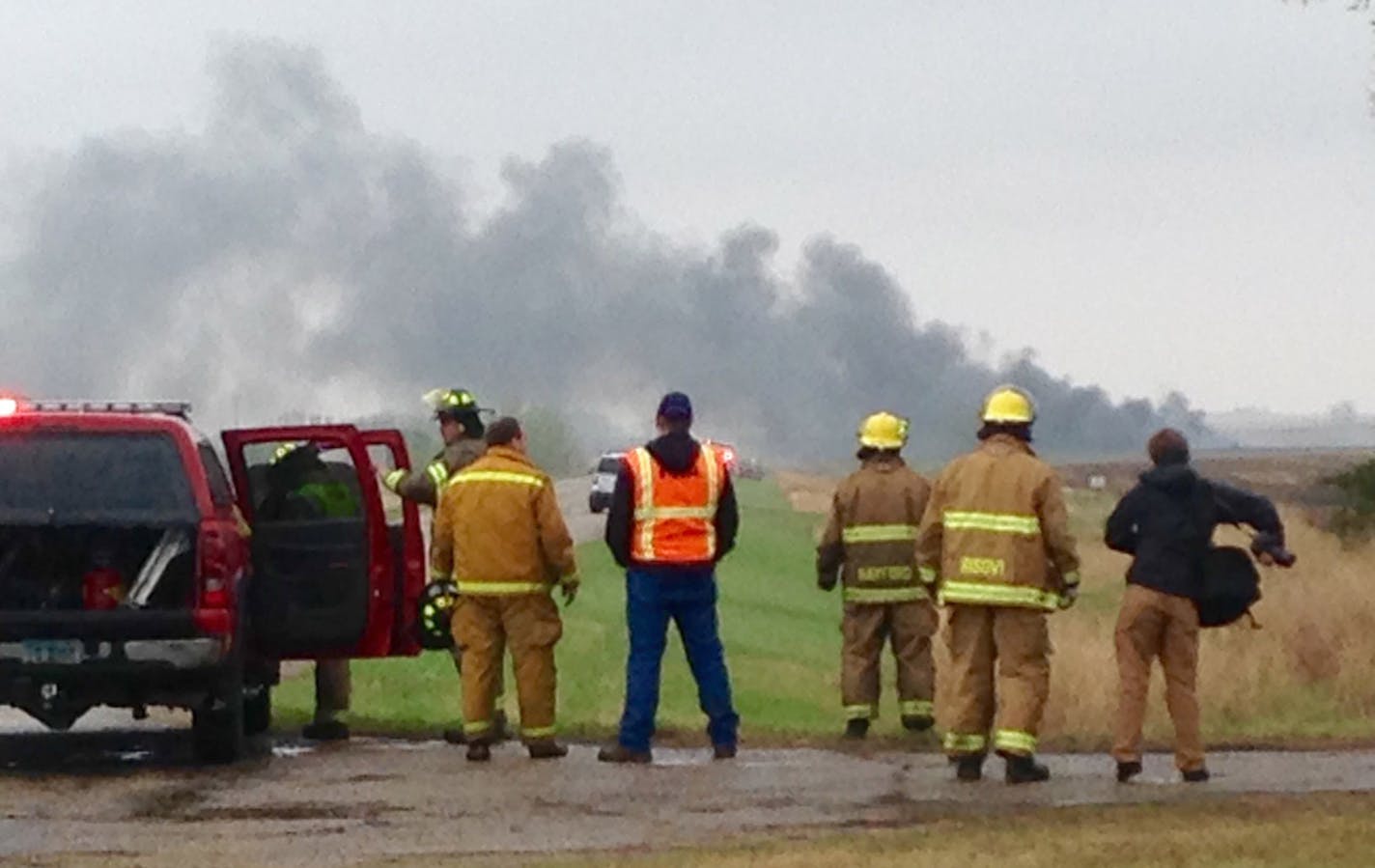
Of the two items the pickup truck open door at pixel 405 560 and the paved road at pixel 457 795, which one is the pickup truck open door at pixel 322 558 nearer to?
the pickup truck open door at pixel 405 560

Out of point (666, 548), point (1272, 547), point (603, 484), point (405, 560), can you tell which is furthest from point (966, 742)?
point (603, 484)

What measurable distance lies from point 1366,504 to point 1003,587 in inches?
1118

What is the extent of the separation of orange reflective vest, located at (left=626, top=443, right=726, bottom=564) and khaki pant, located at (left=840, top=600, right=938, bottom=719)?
1883 millimetres

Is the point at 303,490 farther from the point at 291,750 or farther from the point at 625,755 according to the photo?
the point at 625,755

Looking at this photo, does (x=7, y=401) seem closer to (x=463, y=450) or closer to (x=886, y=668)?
(x=463, y=450)

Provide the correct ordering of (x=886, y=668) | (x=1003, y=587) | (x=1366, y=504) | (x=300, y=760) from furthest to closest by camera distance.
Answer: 1. (x=1366, y=504)
2. (x=886, y=668)
3. (x=300, y=760)
4. (x=1003, y=587)

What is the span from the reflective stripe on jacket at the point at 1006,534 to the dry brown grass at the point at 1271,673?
2.55m

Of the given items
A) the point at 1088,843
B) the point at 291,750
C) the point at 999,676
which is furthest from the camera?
the point at 291,750

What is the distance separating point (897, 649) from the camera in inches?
663

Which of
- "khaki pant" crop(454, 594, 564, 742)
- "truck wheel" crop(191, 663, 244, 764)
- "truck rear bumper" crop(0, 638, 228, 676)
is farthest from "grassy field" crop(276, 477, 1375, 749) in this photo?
"truck rear bumper" crop(0, 638, 228, 676)

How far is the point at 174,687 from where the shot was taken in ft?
47.7

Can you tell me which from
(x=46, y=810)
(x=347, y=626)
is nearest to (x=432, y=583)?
(x=347, y=626)

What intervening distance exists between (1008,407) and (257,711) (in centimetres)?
519

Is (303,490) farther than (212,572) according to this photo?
Yes
